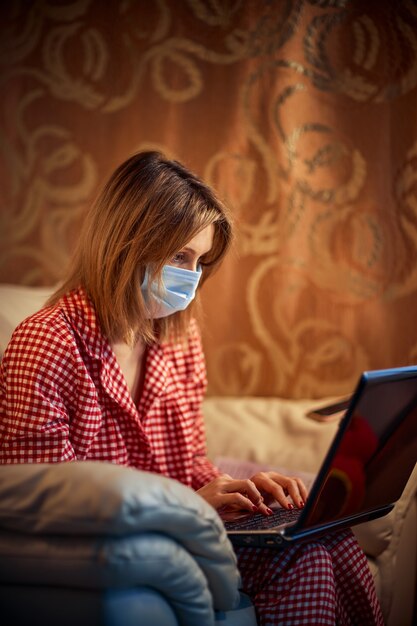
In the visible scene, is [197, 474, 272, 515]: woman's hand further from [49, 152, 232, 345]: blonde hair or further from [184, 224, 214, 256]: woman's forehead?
[184, 224, 214, 256]: woman's forehead

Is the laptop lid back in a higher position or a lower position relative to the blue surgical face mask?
lower

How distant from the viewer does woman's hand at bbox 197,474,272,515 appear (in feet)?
3.72

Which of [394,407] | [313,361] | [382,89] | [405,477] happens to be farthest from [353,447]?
[382,89]

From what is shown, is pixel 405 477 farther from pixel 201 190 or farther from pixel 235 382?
pixel 235 382

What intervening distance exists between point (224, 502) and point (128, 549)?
12.1 inches

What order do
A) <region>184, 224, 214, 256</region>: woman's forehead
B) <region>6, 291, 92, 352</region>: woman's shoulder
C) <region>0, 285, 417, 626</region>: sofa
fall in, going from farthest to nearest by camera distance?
<region>184, 224, 214, 256</region>: woman's forehead, <region>6, 291, 92, 352</region>: woman's shoulder, <region>0, 285, 417, 626</region>: sofa

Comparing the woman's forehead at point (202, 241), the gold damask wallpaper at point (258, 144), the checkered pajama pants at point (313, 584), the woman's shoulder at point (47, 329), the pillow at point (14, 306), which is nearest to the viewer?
the checkered pajama pants at point (313, 584)

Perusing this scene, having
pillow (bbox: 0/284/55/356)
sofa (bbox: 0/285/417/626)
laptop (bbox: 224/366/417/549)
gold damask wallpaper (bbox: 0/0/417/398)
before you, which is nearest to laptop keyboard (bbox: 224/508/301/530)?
laptop (bbox: 224/366/417/549)

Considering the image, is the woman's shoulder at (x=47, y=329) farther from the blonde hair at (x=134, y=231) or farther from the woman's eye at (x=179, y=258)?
the woman's eye at (x=179, y=258)

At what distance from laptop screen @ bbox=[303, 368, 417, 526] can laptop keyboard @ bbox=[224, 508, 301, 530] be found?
0.08 metres

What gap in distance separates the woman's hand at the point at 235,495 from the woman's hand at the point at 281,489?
0.09ft

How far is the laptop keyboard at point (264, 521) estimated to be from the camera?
3.51 ft

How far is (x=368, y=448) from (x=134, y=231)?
58 cm

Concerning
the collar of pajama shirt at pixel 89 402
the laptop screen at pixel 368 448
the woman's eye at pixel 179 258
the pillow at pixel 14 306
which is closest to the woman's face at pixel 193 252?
the woman's eye at pixel 179 258
